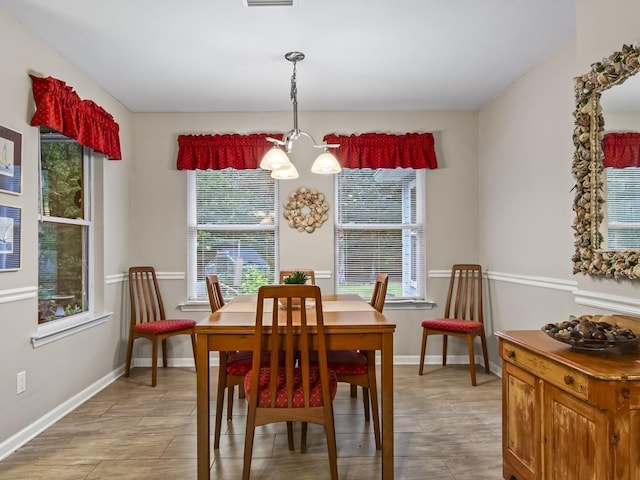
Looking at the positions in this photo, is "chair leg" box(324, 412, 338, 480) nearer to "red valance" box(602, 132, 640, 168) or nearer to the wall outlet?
"red valance" box(602, 132, 640, 168)

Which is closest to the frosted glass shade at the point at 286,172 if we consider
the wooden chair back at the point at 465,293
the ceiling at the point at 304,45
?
the ceiling at the point at 304,45

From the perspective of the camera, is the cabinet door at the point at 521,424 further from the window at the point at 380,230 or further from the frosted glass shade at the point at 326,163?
the window at the point at 380,230

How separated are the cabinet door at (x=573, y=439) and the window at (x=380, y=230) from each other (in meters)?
2.87

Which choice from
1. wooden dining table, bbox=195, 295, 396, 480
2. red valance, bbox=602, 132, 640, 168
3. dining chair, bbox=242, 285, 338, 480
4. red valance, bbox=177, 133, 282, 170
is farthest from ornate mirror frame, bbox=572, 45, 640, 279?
red valance, bbox=177, 133, 282, 170

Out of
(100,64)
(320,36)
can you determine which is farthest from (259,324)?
(100,64)

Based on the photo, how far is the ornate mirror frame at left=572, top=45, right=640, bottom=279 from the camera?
209cm

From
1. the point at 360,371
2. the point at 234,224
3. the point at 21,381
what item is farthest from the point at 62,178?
the point at 360,371

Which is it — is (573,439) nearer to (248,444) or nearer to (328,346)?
(328,346)

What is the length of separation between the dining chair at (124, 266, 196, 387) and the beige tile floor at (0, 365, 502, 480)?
44 centimetres

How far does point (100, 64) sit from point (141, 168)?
1345 millimetres

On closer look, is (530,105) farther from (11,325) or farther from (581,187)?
(11,325)

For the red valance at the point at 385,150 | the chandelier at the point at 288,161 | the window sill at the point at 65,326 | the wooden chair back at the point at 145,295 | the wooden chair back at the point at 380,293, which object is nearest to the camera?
the chandelier at the point at 288,161

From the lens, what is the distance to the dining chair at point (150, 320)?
392cm

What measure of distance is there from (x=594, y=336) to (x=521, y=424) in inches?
22.1
